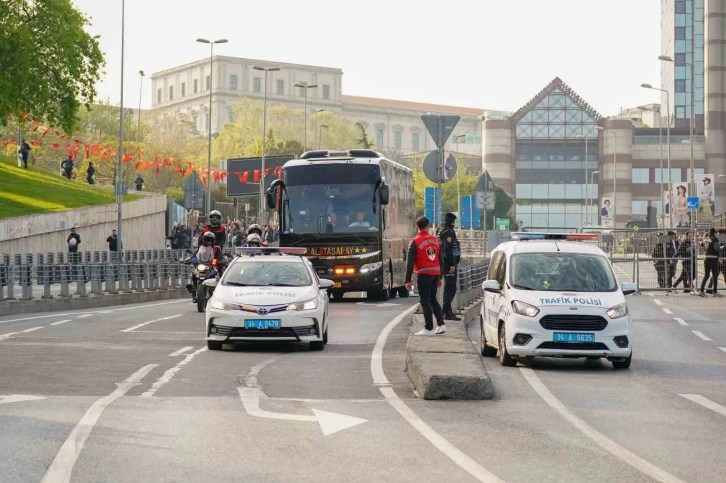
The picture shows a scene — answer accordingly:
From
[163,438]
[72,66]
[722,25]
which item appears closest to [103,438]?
[163,438]

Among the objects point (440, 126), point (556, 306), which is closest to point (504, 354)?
point (556, 306)

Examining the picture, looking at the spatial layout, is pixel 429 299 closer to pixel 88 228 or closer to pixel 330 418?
pixel 330 418

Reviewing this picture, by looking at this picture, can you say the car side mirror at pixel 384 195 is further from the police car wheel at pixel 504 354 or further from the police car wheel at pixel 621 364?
the police car wheel at pixel 621 364

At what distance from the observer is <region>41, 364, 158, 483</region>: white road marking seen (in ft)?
28.0

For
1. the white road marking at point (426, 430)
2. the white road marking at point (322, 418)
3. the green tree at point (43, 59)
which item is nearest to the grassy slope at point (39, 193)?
the green tree at point (43, 59)

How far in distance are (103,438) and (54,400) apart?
2.79 m

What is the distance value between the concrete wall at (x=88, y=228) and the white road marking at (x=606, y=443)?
139 feet

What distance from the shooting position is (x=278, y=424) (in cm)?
1123

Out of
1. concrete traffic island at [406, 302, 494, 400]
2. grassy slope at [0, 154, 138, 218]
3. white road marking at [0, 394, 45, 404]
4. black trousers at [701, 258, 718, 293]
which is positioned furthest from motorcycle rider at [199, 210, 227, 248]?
grassy slope at [0, 154, 138, 218]

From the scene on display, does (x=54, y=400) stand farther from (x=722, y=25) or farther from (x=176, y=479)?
(x=722, y=25)

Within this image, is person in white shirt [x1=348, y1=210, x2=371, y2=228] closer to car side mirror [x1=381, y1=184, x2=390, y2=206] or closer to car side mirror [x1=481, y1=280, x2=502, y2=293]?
car side mirror [x1=381, y1=184, x2=390, y2=206]

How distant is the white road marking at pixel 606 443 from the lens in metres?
8.80

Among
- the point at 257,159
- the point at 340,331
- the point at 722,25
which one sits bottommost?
the point at 340,331

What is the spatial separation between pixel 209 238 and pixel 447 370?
15.2m
